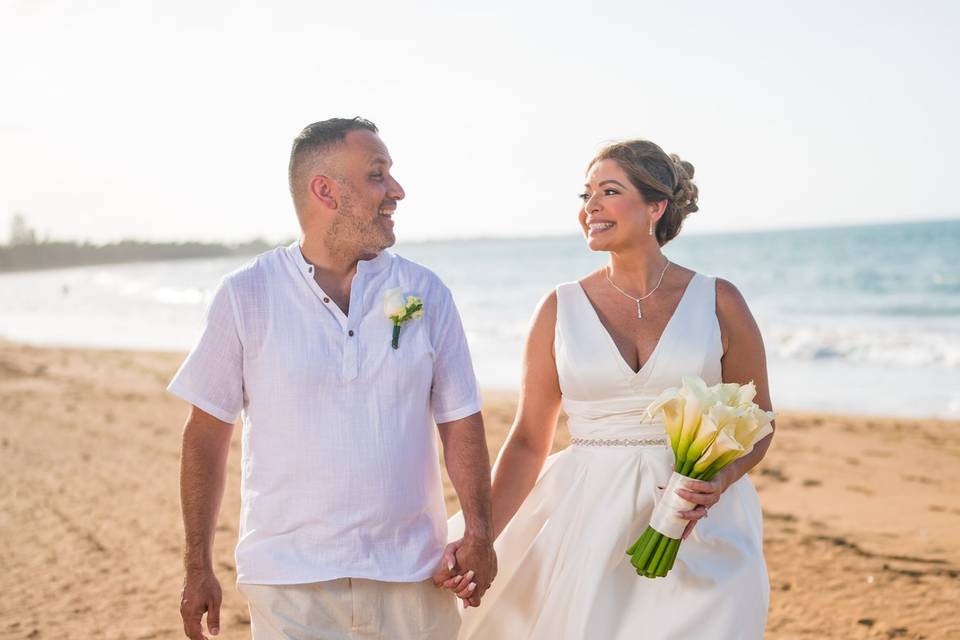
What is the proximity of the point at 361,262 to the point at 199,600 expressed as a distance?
45.1 inches

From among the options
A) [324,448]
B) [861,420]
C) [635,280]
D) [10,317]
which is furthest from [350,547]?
[10,317]

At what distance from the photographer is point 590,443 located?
156 inches

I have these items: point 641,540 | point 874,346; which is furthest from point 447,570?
point 874,346

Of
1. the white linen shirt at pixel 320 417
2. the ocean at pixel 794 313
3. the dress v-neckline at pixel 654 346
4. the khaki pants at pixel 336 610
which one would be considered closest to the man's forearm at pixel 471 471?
the white linen shirt at pixel 320 417

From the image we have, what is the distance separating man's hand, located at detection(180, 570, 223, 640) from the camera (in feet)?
10.0

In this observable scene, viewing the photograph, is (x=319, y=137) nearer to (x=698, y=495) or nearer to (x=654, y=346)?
(x=654, y=346)

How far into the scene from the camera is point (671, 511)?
132 inches

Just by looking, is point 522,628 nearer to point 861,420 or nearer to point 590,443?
point 590,443

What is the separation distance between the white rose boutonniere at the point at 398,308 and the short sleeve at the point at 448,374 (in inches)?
5.1

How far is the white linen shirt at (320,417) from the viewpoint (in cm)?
301

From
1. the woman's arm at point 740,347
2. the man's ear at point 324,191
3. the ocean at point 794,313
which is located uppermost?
the man's ear at point 324,191

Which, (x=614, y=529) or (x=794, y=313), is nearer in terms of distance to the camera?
(x=614, y=529)

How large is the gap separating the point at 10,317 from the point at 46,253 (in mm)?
78245

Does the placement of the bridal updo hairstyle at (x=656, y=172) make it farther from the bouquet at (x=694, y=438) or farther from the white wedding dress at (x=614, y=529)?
the bouquet at (x=694, y=438)
